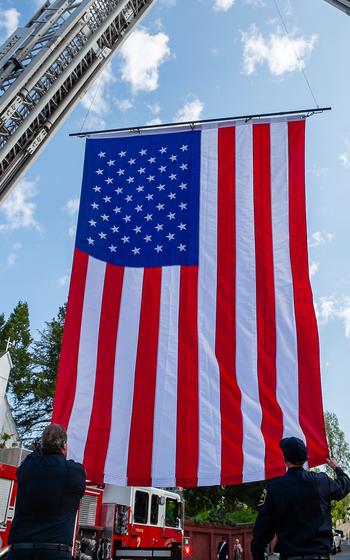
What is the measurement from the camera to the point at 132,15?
9531mm

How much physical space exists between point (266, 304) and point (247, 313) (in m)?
0.27

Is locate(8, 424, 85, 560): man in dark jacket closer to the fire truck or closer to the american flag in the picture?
the american flag

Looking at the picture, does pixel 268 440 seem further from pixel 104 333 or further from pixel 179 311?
pixel 104 333

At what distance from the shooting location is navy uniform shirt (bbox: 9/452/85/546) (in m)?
3.12

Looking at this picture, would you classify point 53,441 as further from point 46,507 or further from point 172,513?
point 172,513

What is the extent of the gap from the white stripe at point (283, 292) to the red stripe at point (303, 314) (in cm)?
6

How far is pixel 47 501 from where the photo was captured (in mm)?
3158

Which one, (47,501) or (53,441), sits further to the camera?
(53,441)

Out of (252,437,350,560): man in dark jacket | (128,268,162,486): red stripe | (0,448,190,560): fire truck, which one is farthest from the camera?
(0,448,190,560): fire truck

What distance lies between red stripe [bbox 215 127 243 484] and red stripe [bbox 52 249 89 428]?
1.81 metres

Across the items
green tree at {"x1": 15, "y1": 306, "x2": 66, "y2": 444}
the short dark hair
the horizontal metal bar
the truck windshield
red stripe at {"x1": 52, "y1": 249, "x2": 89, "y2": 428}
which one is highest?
green tree at {"x1": 15, "y1": 306, "x2": 66, "y2": 444}

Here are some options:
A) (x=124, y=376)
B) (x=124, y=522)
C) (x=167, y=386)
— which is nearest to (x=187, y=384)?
(x=167, y=386)

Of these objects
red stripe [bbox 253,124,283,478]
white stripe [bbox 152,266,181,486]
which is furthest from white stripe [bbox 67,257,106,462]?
red stripe [bbox 253,124,283,478]

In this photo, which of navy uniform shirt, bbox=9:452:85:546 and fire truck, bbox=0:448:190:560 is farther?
fire truck, bbox=0:448:190:560
